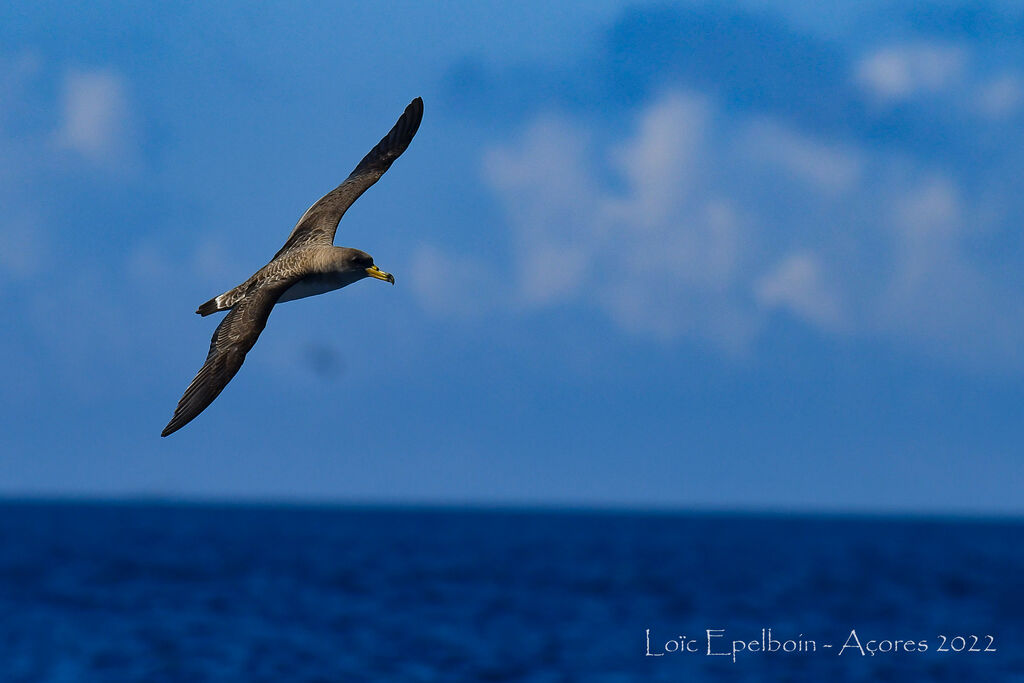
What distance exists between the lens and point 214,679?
33844mm

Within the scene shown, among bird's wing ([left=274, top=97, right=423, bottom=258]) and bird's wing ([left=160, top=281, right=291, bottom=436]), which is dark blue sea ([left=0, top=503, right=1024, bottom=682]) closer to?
bird's wing ([left=274, top=97, right=423, bottom=258])

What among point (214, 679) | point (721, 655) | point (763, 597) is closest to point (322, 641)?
point (214, 679)

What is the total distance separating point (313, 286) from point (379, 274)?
87 cm

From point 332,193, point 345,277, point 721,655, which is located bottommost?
point 721,655

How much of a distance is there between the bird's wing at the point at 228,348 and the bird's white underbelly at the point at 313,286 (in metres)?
0.37

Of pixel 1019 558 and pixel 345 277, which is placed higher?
pixel 345 277

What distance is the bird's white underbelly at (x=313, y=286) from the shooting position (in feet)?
47.8

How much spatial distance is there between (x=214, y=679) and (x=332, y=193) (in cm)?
2044

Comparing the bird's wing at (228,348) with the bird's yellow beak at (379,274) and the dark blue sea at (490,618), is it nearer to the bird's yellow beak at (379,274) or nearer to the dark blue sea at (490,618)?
the bird's yellow beak at (379,274)

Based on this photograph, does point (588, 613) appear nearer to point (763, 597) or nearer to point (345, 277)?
point (763, 597)

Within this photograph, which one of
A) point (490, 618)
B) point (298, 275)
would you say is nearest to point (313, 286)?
point (298, 275)

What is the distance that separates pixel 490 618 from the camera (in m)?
47.9

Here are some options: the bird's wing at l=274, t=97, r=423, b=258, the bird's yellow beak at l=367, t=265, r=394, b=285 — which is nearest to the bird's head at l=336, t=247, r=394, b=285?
the bird's yellow beak at l=367, t=265, r=394, b=285

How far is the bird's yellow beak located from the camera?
14477mm
